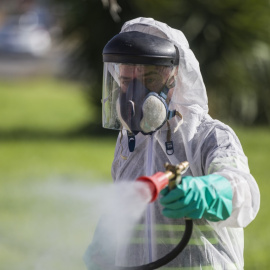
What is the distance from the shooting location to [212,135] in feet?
9.70

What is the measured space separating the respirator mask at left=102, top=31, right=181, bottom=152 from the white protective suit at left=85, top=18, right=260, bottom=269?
0.07m

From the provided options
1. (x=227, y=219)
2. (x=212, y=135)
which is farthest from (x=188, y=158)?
(x=227, y=219)

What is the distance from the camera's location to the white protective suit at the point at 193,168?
111 inches

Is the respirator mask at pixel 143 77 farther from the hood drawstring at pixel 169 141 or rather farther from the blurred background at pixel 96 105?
the blurred background at pixel 96 105

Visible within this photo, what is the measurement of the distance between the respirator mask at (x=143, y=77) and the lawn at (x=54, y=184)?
0.35 meters

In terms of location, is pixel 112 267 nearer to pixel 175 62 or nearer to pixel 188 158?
pixel 188 158

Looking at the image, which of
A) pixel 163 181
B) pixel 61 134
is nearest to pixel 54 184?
pixel 61 134

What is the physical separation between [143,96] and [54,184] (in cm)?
706

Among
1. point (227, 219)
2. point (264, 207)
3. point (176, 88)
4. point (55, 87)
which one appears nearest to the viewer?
point (227, 219)

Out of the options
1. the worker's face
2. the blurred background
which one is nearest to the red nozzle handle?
the worker's face

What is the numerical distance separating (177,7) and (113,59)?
36.1ft

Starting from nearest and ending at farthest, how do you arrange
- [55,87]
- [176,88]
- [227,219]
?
[227,219] → [176,88] → [55,87]

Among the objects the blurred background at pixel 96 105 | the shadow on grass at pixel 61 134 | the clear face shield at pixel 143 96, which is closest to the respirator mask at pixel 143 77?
the clear face shield at pixel 143 96

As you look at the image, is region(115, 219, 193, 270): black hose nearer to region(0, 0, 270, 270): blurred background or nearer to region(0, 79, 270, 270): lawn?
region(0, 79, 270, 270): lawn
